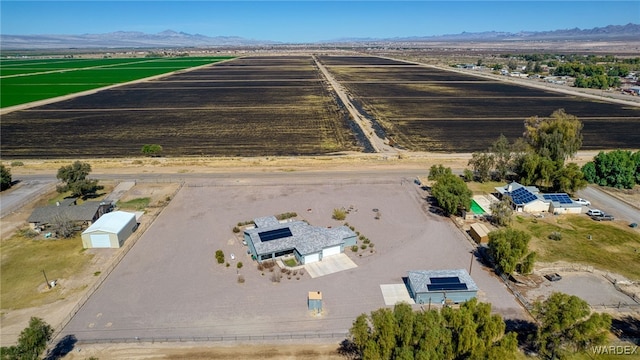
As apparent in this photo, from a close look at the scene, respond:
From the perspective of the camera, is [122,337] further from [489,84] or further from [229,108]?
[489,84]

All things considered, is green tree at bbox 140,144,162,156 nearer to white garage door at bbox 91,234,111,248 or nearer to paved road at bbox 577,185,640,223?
white garage door at bbox 91,234,111,248

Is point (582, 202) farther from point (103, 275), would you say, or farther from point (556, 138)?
point (103, 275)

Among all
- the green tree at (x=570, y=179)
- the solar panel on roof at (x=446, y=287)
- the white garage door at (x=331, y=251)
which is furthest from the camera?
the green tree at (x=570, y=179)

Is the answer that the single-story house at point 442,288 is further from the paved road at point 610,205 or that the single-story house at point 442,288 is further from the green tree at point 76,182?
the green tree at point 76,182

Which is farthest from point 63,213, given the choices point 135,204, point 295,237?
point 295,237

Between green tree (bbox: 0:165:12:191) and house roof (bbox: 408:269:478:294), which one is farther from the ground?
green tree (bbox: 0:165:12:191)

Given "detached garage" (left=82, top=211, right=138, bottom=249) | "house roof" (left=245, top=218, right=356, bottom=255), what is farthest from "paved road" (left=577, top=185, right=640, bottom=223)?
"detached garage" (left=82, top=211, right=138, bottom=249)

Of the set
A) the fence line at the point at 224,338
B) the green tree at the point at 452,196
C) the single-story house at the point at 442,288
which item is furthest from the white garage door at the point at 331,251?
the green tree at the point at 452,196
